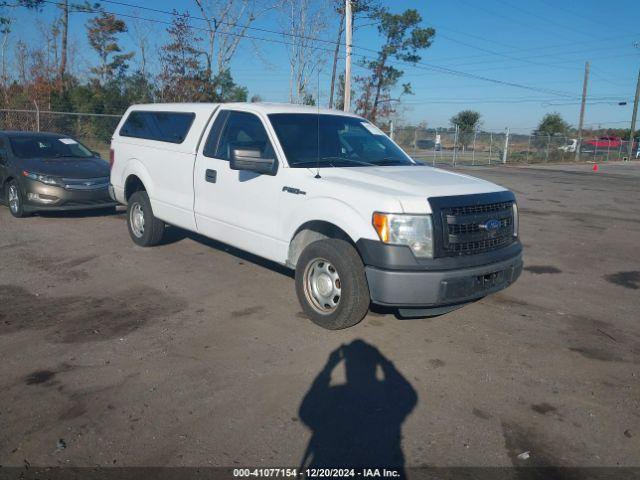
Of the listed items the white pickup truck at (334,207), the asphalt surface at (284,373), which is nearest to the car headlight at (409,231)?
the white pickup truck at (334,207)

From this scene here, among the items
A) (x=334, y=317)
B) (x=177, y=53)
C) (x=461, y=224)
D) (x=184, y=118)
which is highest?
(x=177, y=53)

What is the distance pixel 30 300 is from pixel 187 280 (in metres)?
1.61

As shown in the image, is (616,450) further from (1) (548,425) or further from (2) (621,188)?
(2) (621,188)

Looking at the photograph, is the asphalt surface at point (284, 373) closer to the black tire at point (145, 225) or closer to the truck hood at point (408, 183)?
the black tire at point (145, 225)

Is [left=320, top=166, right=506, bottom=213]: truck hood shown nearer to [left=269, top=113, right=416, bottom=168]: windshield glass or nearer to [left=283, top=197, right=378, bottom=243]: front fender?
[left=283, top=197, right=378, bottom=243]: front fender

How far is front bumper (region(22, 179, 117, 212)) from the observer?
9.27 m

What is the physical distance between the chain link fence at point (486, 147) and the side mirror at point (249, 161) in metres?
27.0

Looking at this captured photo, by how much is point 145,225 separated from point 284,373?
4192 millimetres

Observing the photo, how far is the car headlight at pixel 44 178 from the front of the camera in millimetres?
9267

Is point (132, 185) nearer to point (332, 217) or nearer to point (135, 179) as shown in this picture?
point (135, 179)

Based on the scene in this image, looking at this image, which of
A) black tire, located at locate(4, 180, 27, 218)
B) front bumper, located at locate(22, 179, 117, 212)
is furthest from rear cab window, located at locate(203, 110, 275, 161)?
black tire, located at locate(4, 180, 27, 218)

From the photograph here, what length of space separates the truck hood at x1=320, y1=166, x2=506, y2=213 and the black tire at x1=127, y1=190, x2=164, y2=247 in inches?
124

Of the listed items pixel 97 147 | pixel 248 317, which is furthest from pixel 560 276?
pixel 97 147

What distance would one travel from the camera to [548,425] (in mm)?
3533
